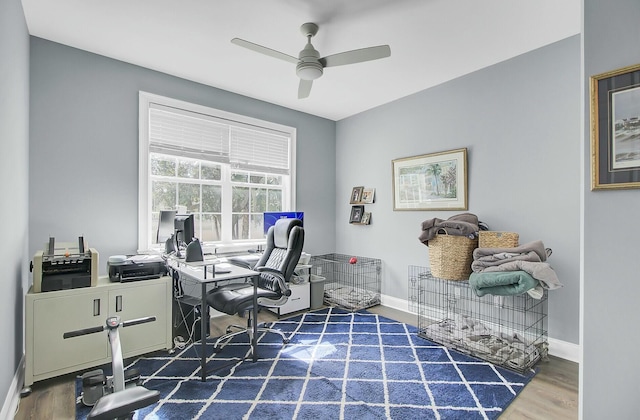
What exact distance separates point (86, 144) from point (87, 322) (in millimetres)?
1636

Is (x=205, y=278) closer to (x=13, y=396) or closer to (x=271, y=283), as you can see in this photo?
(x=271, y=283)

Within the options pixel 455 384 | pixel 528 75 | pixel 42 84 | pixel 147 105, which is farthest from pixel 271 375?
pixel 528 75

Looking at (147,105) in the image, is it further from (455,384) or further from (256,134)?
(455,384)

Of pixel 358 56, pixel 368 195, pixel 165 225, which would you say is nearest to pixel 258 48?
pixel 358 56

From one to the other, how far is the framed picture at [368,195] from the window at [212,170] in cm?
101

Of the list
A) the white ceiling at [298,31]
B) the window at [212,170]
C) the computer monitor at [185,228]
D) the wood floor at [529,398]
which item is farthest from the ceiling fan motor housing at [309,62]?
the wood floor at [529,398]

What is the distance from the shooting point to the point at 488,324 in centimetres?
321

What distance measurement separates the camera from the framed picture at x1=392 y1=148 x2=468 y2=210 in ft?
11.3

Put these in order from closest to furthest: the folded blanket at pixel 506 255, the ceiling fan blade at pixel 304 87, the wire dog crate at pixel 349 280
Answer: the folded blanket at pixel 506 255 → the ceiling fan blade at pixel 304 87 → the wire dog crate at pixel 349 280

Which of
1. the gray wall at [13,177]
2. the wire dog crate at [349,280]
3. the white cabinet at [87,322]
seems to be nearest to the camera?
the gray wall at [13,177]

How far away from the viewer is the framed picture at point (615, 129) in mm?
1312

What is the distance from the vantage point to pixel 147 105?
10.9 feet

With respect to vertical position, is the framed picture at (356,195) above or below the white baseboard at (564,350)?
above

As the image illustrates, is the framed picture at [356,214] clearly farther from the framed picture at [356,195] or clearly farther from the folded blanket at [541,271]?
the folded blanket at [541,271]
